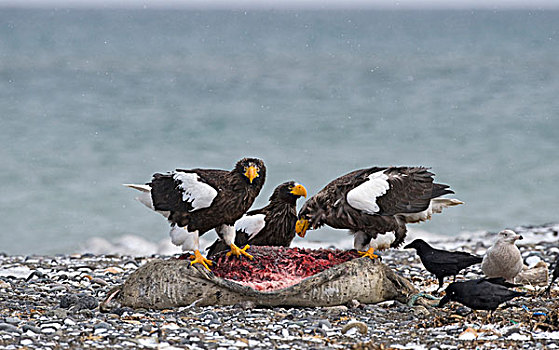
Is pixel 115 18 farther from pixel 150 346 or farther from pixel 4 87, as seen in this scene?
pixel 150 346

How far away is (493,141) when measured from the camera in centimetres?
1975

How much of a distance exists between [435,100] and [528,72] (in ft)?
15.6

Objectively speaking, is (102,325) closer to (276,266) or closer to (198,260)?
(198,260)

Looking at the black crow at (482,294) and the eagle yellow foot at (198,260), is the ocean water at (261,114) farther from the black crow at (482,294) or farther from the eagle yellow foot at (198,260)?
the black crow at (482,294)

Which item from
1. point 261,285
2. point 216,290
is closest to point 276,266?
point 261,285

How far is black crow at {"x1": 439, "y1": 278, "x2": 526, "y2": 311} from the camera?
5.51 metres

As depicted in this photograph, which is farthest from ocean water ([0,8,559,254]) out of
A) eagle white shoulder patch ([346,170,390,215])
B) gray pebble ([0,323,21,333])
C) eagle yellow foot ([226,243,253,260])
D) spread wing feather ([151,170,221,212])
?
gray pebble ([0,323,21,333])

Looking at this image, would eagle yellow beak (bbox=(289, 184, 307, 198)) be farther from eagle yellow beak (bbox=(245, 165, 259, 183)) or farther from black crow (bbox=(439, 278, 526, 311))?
black crow (bbox=(439, 278, 526, 311))

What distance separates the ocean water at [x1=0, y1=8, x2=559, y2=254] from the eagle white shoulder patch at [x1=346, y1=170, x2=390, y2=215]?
245 inches

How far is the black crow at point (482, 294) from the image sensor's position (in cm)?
551

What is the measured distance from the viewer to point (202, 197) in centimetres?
612

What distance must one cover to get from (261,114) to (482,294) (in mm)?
16188

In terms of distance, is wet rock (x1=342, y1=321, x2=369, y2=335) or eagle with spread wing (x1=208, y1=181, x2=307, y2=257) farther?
eagle with spread wing (x1=208, y1=181, x2=307, y2=257)

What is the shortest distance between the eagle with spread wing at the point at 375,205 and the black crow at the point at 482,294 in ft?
3.05
